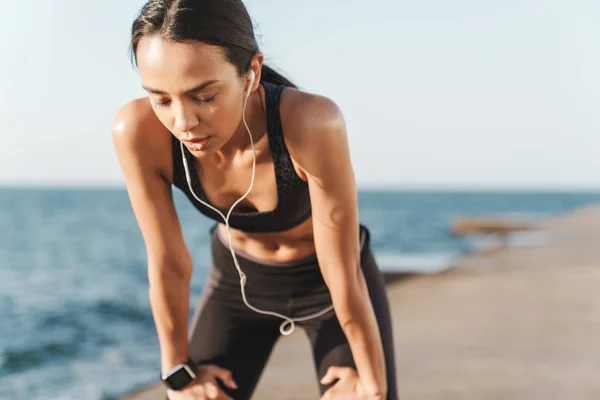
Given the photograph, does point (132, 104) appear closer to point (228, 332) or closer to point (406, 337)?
point (228, 332)

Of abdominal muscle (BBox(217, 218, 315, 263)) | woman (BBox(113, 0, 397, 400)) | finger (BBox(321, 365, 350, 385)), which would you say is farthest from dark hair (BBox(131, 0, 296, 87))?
finger (BBox(321, 365, 350, 385))

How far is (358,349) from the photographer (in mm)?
2133

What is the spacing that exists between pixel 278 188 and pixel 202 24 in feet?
1.88

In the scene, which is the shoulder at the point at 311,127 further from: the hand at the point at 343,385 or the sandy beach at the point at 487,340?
the sandy beach at the point at 487,340

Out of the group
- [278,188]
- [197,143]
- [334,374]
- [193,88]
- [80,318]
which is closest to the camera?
[193,88]

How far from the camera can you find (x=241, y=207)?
7.42 feet

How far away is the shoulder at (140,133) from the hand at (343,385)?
2.66 ft

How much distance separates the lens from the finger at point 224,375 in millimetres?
2338

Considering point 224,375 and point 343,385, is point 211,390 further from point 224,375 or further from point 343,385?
point 343,385

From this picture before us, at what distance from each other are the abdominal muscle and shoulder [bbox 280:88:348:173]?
1.27 ft

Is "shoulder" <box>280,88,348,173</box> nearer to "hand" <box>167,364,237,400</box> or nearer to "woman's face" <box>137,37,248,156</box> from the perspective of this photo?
"woman's face" <box>137,37,248,156</box>

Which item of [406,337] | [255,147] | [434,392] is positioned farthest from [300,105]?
[406,337]

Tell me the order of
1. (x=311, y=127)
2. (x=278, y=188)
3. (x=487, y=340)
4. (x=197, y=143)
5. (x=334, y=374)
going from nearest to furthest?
(x=197, y=143), (x=311, y=127), (x=278, y=188), (x=334, y=374), (x=487, y=340)

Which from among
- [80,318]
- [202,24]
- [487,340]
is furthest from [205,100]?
[80,318]
